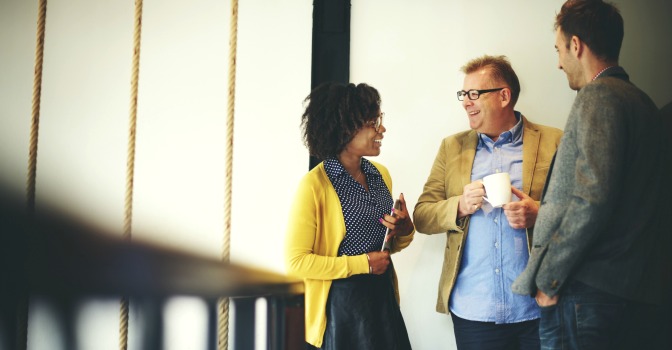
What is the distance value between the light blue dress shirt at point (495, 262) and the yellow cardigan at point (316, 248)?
442 mm

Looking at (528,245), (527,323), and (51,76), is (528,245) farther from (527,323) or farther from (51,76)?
(51,76)

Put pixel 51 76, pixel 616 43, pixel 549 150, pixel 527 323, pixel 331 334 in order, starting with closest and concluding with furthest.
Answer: pixel 616 43 < pixel 331 334 < pixel 527 323 < pixel 549 150 < pixel 51 76

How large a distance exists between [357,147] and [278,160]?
0.69m

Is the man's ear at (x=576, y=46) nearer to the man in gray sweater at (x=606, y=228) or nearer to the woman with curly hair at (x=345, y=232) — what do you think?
the man in gray sweater at (x=606, y=228)

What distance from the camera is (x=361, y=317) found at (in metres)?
1.42

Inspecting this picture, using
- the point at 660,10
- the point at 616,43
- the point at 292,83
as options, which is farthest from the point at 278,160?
the point at 660,10

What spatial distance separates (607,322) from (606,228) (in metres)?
0.23

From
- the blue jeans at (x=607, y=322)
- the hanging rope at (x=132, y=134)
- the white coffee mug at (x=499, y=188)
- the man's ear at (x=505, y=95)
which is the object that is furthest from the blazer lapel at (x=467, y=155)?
the hanging rope at (x=132, y=134)

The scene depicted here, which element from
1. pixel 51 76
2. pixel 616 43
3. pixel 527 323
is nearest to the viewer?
pixel 616 43

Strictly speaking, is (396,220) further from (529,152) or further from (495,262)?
(529,152)

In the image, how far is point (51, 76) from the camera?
1954 mm

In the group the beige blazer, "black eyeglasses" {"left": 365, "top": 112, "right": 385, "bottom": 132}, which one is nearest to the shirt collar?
"black eyeglasses" {"left": 365, "top": 112, "right": 385, "bottom": 132}

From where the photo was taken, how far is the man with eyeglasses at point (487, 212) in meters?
1.55

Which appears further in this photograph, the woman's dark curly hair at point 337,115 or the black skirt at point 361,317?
the woman's dark curly hair at point 337,115
